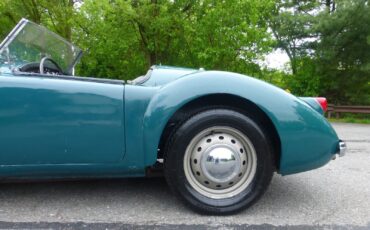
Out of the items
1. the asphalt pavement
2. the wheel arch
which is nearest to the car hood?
the wheel arch

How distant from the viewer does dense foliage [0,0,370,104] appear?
13.2m

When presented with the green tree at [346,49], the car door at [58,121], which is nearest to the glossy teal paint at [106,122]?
the car door at [58,121]

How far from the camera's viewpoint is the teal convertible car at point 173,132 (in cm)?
239

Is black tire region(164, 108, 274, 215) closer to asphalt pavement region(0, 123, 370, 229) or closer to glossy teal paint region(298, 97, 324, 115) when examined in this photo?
asphalt pavement region(0, 123, 370, 229)

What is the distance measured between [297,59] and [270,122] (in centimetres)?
1573

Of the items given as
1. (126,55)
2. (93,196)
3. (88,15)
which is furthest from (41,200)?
(126,55)

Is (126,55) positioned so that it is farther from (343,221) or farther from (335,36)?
(343,221)

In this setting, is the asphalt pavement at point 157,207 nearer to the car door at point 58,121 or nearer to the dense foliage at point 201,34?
the car door at point 58,121

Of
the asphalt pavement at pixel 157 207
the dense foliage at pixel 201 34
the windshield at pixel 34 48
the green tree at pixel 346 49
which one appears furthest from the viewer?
the green tree at pixel 346 49

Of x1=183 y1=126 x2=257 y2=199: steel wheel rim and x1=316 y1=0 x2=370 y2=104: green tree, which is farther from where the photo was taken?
x1=316 y1=0 x2=370 y2=104: green tree

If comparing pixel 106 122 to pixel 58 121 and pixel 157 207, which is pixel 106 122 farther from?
pixel 157 207

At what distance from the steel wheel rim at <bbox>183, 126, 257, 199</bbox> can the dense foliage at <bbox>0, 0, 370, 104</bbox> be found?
34.8ft

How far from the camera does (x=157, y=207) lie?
2.65 metres

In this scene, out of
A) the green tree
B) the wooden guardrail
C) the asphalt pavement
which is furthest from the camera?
the green tree
